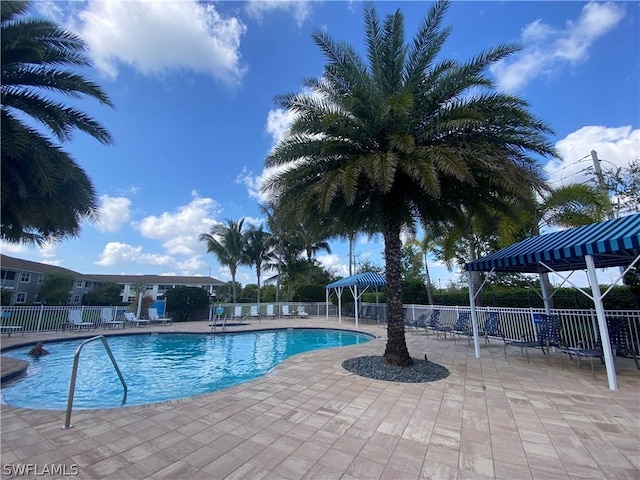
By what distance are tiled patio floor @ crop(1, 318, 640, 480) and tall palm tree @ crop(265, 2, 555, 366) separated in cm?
240

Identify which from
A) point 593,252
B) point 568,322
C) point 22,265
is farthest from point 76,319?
point 22,265

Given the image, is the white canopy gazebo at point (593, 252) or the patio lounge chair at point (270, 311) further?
the patio lounge chair at point (270, 311)

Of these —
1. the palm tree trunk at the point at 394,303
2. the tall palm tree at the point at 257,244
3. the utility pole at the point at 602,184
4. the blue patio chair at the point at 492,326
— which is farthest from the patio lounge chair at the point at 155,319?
the utility pole at the point at 602,184

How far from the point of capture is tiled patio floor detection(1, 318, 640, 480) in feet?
9.75

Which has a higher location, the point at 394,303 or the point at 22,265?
the point at 22,265

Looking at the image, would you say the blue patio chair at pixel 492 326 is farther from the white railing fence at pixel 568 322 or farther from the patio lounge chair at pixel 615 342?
the patio lounge chair at pixel 615 342

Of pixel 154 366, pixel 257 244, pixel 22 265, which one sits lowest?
pixel 154 366

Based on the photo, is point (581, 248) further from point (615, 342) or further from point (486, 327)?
point (486, 327)

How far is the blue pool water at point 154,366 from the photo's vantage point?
6715 millimetres

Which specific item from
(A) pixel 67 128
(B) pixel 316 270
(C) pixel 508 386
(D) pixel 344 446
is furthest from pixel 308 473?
(B) pixel 316 270

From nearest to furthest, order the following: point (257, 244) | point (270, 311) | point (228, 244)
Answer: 1. point (270, 311)
2. point (228, 244)
3. point (257, 244)

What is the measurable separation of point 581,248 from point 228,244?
87.0 ft

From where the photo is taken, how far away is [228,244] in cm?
2839

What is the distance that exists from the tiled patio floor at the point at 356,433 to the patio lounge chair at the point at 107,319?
14357 millimetres
